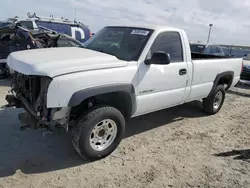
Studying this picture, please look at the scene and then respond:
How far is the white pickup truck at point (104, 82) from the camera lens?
3260mm

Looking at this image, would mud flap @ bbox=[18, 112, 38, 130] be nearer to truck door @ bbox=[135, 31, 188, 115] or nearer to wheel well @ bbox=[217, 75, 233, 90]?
truck door @ bbox=[135, 31, 188, 115]

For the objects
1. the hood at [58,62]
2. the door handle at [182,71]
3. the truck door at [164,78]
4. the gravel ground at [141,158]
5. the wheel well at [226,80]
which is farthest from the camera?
the wheel well at [226,80]

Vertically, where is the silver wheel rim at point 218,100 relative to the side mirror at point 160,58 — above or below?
below

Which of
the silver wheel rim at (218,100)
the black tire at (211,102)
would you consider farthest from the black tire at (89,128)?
the silver wheel rim at (218,100)

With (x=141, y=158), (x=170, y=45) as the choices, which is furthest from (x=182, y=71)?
(x=141, y=158)

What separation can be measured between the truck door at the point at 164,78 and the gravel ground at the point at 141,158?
67 centimetres

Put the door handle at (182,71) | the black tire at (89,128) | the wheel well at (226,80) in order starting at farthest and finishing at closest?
the wheel well at (226,80) < the door handle at (182,71) < the black tire at (89,128)

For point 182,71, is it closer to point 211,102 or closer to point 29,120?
point 211,102

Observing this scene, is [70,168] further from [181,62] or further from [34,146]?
[181,62]

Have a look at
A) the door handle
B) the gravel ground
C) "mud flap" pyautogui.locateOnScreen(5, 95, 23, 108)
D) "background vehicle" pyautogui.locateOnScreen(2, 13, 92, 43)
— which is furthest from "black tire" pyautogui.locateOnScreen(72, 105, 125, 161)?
"background vehicle" pyautogui.locateOnScreen(2, 13, 92, 43)

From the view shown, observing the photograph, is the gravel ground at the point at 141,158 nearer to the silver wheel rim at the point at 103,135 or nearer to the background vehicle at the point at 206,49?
the silver wheel rim at the point at 103,135

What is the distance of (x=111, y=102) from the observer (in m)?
4.11

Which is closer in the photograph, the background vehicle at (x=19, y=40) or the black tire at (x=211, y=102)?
the black tire at (x=211, y=102)

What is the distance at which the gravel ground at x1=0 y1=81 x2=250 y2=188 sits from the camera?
3377 mm
